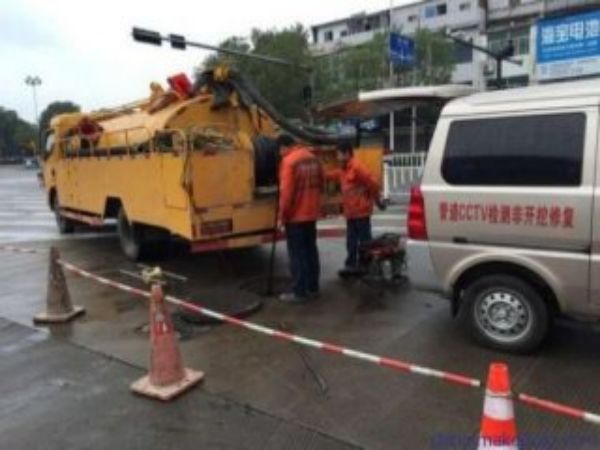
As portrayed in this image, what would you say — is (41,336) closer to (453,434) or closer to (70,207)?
(453,434)

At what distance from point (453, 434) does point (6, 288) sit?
7.08 metres

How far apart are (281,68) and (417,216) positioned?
50492 millimetres

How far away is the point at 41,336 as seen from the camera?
6898mm

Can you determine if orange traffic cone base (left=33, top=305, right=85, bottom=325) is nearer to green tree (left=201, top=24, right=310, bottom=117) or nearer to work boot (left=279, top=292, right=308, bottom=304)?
work boot (left=279, top=292, right=308, bottom=304)

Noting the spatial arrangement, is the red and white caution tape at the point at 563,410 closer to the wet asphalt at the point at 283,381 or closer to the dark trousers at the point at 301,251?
the wet asphalt at the point at 283,381

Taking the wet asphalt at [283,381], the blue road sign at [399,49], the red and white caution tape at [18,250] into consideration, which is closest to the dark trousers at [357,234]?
the wet asphalt at [283,381]

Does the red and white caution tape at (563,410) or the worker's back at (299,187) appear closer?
the red and white caution tape at (563,410)

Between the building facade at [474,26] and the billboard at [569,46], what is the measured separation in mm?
362

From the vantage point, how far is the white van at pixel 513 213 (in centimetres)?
495

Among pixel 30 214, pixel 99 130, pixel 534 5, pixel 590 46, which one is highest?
pixel 534 5

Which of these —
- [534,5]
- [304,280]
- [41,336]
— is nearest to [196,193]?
[304,280]

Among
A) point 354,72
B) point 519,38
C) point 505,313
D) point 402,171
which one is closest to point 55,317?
point 505,313

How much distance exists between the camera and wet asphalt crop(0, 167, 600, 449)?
14.4ft

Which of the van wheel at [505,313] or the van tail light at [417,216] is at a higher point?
the van tail light at [417,216]
